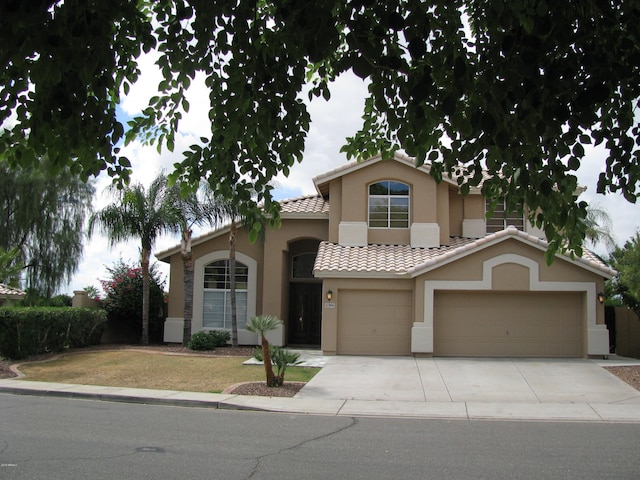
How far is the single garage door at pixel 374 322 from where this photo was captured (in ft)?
64.1

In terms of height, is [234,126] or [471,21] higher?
[471,21]

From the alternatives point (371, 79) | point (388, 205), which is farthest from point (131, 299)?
point (371, 79)

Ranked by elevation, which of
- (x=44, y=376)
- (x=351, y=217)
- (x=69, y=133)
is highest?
(x=351, y=217)

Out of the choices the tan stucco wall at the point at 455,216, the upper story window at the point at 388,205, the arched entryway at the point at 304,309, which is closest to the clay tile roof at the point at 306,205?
the arched entryway at the point at 304,309

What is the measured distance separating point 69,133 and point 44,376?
1332cm

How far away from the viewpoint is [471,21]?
661cm

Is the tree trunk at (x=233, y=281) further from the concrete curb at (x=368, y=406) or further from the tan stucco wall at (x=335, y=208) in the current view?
the concrete curb at (x=368, y=406)

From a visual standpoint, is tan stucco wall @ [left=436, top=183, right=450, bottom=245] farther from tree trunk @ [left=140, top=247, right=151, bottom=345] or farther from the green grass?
tree trunk @ [left=140, top=247, right=151, bottom=345]

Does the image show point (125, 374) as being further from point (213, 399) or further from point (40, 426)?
point (40, 426)

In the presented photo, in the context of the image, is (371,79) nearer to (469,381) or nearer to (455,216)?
(469,381)

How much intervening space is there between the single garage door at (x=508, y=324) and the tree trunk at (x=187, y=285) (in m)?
8.89

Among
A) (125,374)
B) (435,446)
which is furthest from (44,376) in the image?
(435,446)

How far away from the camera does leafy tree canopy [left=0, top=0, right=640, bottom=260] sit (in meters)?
4.27

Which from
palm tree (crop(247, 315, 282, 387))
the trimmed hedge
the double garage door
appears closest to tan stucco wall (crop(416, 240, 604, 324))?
the double garage door
